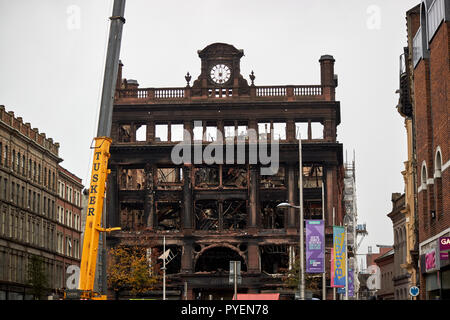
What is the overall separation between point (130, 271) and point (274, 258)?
18.5 metres

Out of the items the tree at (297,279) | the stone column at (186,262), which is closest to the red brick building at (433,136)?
the tree at (297,279)

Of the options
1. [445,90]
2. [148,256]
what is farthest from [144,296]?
[445,90]

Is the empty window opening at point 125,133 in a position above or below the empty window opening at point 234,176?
above

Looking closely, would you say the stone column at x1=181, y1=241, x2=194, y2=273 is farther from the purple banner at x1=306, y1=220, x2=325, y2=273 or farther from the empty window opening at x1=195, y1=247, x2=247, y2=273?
the purple banner at x1=306, y1=220, x2=325, y2=273

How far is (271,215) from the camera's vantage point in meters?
105

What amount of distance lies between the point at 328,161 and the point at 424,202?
139ft

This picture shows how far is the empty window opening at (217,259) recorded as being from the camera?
9938 centimetres

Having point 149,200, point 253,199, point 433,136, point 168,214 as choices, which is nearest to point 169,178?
point 168,214

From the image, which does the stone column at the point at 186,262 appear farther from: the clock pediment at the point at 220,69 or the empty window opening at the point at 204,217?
the clock pediment at the point at 220,69

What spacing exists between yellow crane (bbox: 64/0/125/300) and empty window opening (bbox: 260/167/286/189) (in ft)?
216

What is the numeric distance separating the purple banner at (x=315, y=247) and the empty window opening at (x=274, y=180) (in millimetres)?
52207

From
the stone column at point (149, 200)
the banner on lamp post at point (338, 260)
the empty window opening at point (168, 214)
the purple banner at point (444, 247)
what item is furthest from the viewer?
the empty window opening at point (168, 214)

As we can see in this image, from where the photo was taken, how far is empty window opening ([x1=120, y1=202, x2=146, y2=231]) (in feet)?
333

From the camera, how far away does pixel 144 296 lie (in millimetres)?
95625
